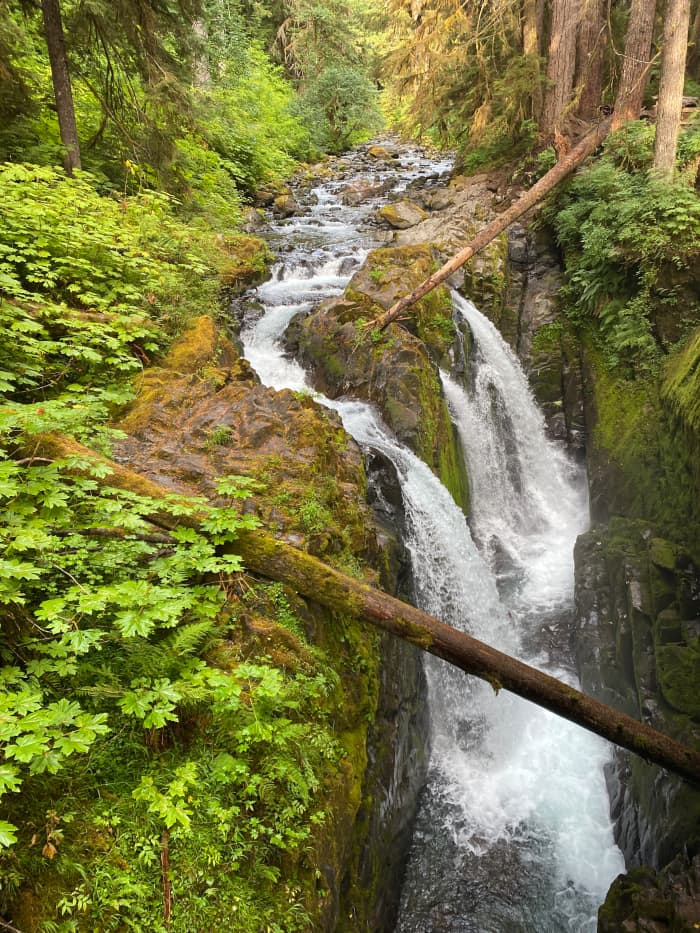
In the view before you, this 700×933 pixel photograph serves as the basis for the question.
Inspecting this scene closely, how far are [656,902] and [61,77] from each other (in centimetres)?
1219

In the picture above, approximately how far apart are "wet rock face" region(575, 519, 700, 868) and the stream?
1.60 ft

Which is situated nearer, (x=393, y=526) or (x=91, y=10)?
(x=393, y=526)

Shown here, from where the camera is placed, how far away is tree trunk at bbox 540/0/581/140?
12320mm

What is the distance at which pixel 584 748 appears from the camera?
6.74 metres

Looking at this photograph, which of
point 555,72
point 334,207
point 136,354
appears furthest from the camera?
point 334,207

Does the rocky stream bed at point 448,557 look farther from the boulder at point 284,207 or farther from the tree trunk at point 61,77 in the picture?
the boulder at point 284,207

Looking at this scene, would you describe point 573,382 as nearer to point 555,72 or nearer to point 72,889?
point 555,72

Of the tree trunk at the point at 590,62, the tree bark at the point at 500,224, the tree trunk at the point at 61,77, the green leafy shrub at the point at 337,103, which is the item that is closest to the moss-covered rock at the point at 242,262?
the tree trunk at the point at 61,77

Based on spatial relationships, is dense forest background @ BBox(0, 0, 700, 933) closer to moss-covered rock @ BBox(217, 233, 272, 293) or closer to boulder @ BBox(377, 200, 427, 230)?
moss-covered rock @ BBox(217, 233, 272, 293)

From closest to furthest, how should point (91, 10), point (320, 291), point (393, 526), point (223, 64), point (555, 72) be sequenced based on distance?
point (393, 526)
point (91, 10)
point (320, 291)
point (555, 72)
point (223, 64)

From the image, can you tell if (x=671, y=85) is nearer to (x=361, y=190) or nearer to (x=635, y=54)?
(x=635, y=54)

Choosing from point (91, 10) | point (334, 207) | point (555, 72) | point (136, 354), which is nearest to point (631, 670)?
point (136, 354)

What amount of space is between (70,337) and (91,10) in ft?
19.3

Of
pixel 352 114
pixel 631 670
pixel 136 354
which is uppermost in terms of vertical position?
pixel 352 114
